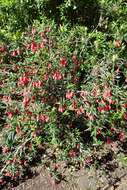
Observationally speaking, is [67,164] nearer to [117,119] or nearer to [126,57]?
[117,119]

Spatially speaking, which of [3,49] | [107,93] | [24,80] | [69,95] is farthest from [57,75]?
[3,49]

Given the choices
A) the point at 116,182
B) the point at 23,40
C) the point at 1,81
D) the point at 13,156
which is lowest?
the point at 116,182

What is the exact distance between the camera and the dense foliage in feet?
17.0

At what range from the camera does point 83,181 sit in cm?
551

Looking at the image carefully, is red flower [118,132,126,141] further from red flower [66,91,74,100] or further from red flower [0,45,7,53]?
red flower [0,45,7,53]

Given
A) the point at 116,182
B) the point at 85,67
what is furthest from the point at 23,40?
the point at 116,182

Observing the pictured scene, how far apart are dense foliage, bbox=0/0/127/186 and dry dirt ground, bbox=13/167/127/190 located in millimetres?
189

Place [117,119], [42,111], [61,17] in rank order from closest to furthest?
[42,111] → [117,119] → [61,17]

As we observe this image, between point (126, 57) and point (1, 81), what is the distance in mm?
1751

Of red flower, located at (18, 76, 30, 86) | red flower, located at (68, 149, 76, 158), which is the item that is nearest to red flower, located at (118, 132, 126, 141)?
red flower, located at (68, 149, 76, 158)

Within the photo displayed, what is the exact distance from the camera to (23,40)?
575cm

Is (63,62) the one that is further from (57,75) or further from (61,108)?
(61,108)

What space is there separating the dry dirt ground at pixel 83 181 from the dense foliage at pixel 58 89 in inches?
7.5

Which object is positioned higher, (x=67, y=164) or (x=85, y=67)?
(x=85, y=67)
